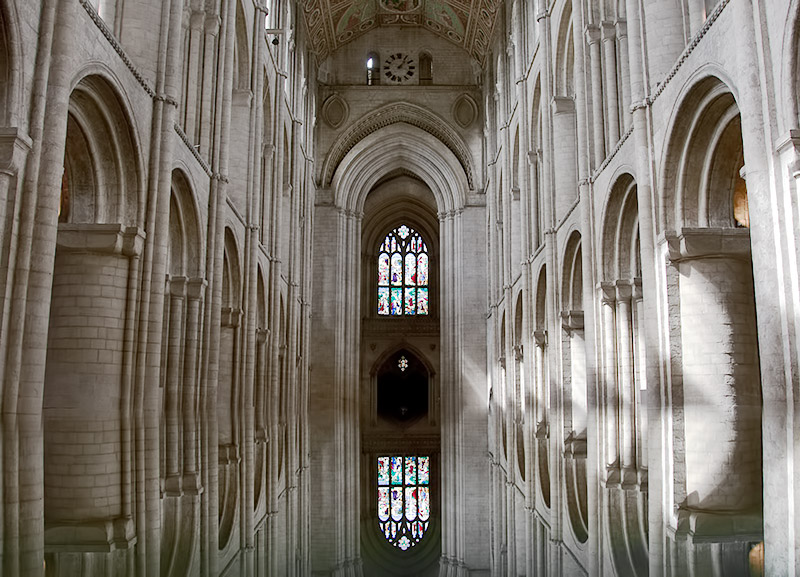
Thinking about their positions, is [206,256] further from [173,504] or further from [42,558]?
[42,558]

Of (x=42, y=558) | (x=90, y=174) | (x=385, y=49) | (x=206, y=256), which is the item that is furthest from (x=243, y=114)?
(x=385, y=49)

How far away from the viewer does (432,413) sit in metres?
34.3

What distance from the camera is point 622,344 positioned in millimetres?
12797

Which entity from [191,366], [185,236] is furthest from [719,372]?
[185,236]

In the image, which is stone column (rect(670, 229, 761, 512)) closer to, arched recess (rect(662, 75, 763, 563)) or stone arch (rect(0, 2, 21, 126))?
arched recess (rect(662, 75, 763, 563))

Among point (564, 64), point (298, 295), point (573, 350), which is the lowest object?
point (573, 350)

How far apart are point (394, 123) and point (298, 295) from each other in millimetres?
8832

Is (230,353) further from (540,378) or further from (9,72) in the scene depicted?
(9,72)

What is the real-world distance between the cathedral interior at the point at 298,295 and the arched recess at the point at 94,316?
0.04 meters

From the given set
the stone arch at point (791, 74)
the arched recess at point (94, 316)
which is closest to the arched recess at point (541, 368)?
the arched recess at point (94, 316)

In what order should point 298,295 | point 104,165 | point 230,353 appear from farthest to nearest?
point 298,295 → point 230,353 → point 104,165

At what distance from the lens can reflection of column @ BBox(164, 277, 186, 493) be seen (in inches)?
479

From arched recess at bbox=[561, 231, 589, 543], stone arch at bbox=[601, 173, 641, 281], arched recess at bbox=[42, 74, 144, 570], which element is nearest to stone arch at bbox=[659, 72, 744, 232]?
stone arch at bbox=[601, 173, 641, 281]

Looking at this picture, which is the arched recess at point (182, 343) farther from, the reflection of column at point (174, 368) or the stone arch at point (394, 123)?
the stone arch at point (394, 123)
